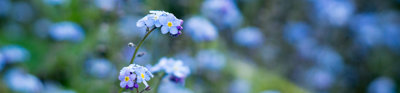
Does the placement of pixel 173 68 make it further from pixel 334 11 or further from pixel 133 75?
pixel 334 11

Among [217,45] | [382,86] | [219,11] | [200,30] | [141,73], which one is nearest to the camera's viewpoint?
[141,73]

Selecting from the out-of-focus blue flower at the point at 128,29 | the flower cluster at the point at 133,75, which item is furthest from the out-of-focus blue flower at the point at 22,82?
the flower cluster at the point at 133,75

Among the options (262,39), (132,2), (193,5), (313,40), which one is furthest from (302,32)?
(132,2)

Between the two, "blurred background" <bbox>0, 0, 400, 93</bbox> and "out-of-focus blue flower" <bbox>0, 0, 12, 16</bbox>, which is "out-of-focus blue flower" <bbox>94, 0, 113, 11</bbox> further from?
"out-of-focus blue flower" <bbox>0, 0, 12, 16</bbox>

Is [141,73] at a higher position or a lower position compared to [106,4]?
lower

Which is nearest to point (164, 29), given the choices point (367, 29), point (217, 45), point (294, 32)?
point (217, 45)

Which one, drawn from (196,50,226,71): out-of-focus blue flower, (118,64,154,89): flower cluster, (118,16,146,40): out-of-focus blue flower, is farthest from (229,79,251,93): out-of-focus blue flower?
(118,64,154,89): flower cluster
